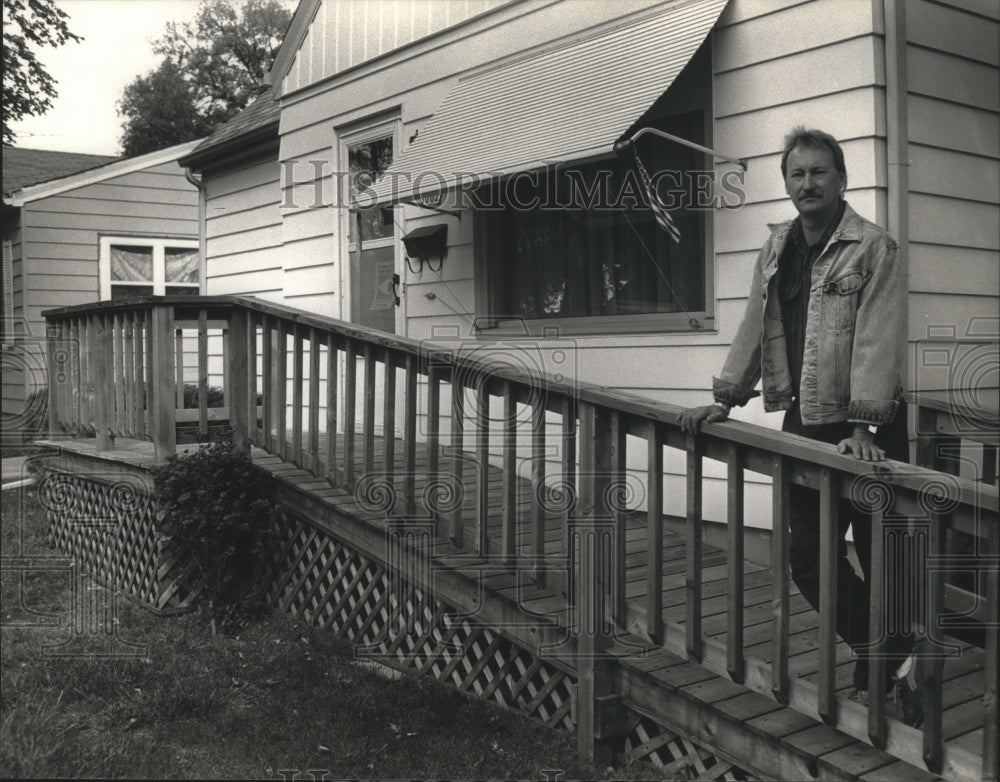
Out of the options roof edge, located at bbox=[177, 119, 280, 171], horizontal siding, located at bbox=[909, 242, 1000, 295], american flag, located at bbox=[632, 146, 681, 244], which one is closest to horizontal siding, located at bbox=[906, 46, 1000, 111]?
horizontal siding, located at bbox=[909, 242, 1000, 295]

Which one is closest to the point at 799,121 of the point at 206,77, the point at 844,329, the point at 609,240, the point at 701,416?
the point at 609,240

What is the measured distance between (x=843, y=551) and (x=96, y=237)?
40.3 feet

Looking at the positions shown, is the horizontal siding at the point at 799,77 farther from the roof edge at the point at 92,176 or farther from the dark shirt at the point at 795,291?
the roof edge at the point at 92,176

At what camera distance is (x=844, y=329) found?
9.64ft

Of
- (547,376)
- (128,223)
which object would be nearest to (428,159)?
(547,376)

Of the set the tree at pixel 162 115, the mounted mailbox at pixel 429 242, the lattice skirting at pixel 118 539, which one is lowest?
the lattice skirting at pixel 118 539

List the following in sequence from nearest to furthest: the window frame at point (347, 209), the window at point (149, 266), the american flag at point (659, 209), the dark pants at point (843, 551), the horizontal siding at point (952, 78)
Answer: the dark pants at point (843, 551), the horizontal siding at point (952, 78), the american flag at point (659, 209), the window frame at point (347, 209), the window at point (149, 266)

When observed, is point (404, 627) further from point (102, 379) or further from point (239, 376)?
point (102, 379)

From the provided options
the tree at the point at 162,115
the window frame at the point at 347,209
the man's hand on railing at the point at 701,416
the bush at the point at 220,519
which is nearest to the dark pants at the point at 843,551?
the man's hand on railing at the point at 701,416

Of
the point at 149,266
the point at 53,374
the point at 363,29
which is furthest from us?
the point at 149,266

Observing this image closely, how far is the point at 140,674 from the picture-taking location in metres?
4.13

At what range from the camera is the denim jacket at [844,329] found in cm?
283

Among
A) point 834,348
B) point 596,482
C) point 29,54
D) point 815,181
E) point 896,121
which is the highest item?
point 29,54

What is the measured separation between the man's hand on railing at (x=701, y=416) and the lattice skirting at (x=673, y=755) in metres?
1.07
